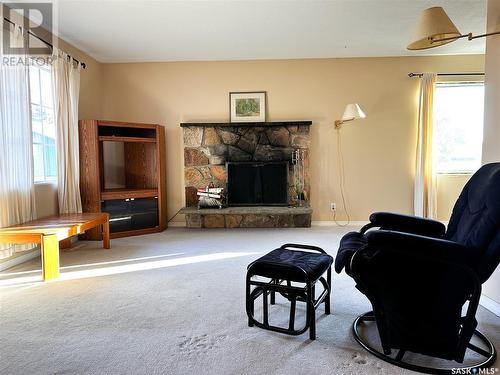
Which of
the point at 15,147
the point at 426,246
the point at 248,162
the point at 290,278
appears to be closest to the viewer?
the point at 426,246

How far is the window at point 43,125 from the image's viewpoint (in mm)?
3713

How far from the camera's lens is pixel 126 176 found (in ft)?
16.8

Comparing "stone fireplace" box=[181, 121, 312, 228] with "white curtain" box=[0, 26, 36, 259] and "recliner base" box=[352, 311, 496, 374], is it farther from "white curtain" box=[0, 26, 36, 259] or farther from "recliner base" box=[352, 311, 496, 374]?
"recliner base" box=[352, 311, 496, 374]

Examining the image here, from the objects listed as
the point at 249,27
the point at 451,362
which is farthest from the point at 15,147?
the point at 451,362

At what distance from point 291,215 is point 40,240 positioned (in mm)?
3097

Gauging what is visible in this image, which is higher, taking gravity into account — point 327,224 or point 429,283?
point 429,283

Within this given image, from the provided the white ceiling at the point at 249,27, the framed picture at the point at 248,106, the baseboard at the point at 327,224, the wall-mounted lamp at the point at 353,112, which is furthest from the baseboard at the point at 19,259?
the wall-mounted lamp at the point at 353,112

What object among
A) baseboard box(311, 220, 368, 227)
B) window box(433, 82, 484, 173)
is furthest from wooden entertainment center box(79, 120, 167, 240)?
window box(433, 82, 484, 173)

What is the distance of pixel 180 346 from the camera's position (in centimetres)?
184

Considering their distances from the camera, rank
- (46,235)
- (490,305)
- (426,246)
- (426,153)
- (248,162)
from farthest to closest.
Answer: (248,162), (426,153), (46,235), (490,305), (426,246)

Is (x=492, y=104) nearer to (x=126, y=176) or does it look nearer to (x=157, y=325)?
(x=157, y=325)

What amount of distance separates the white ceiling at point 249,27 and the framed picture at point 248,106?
1.76 ft

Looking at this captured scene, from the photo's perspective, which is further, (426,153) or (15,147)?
(426,153)

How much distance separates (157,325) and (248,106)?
3710 millimetres
